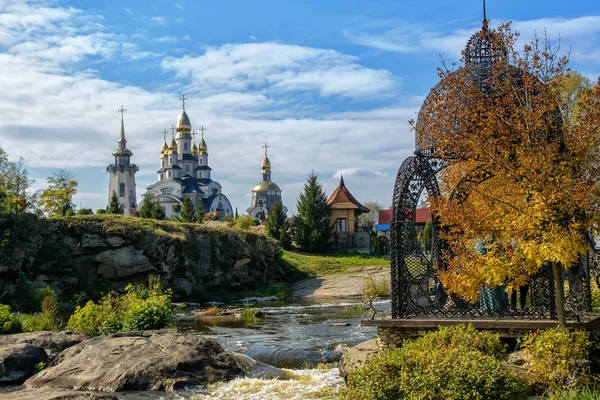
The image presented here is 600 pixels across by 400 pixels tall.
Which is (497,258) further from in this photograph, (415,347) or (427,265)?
(427,265)

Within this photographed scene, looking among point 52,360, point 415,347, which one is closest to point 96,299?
point 52,360

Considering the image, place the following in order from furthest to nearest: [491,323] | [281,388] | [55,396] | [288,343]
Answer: [288,343], [281,388], [491,323], [55,396]

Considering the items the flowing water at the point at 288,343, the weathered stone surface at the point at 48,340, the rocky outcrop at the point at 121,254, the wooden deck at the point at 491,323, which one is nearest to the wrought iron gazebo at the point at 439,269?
the wooden deck at the point at 491,323

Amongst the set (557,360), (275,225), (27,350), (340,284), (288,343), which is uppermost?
(275,225)

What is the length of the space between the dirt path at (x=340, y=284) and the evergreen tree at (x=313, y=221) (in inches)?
388

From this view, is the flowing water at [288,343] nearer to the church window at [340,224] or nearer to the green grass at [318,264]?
the green grass at [318,264]

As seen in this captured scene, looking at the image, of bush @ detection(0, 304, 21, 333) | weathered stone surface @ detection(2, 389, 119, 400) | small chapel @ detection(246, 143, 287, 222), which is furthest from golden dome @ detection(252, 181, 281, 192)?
weathered stone surface @ detection(2, 389, 119, 400)

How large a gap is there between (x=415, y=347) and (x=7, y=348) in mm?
8745

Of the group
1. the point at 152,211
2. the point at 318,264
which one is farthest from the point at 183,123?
the point at 318,264

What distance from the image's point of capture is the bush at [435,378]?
301 inches

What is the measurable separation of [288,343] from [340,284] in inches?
778

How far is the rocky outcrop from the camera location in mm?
27391

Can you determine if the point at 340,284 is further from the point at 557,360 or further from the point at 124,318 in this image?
the point at 557,360

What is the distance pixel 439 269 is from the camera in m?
12.5
